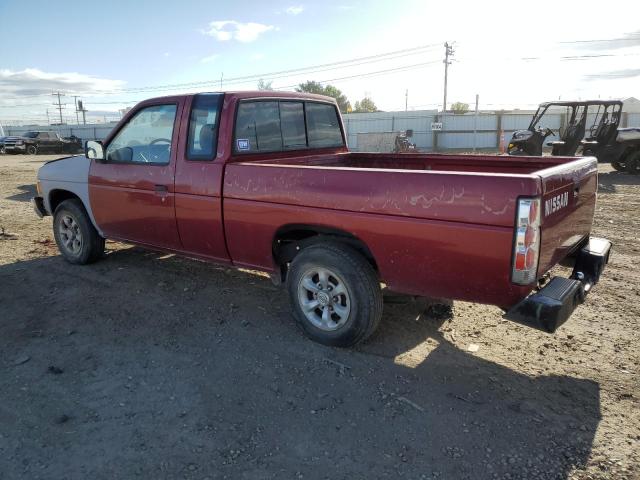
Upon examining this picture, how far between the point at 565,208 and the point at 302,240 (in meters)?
1.92

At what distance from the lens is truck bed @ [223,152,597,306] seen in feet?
9.54

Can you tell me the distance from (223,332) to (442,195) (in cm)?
222

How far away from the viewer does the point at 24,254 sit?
21.8 ft

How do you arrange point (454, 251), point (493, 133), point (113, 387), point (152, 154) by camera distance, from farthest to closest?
point (493, 133) < point (152, 154) < point (113, 387) < point (454, 251)

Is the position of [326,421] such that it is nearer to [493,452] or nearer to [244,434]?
[244,434]

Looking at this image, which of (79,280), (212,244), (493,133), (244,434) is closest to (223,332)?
(212,244)

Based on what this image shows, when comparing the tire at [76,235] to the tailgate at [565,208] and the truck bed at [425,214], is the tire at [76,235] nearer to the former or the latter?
the truck bed at [425,214]

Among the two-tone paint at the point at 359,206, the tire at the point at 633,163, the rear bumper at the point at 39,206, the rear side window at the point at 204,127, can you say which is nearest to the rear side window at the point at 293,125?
the two-tone paint at the point at 359,206

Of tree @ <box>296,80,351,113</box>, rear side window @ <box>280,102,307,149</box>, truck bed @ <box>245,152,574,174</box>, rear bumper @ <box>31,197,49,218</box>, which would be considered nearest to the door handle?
truck bed @ <box>245,152,574,174</box>

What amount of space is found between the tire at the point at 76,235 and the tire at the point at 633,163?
15.0 m

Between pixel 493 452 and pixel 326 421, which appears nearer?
pixel 493 452

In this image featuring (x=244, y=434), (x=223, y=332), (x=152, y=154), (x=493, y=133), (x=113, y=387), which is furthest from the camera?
(x=493, y=133)

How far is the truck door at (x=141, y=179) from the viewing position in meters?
4.67

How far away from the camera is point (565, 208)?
3.33 m
